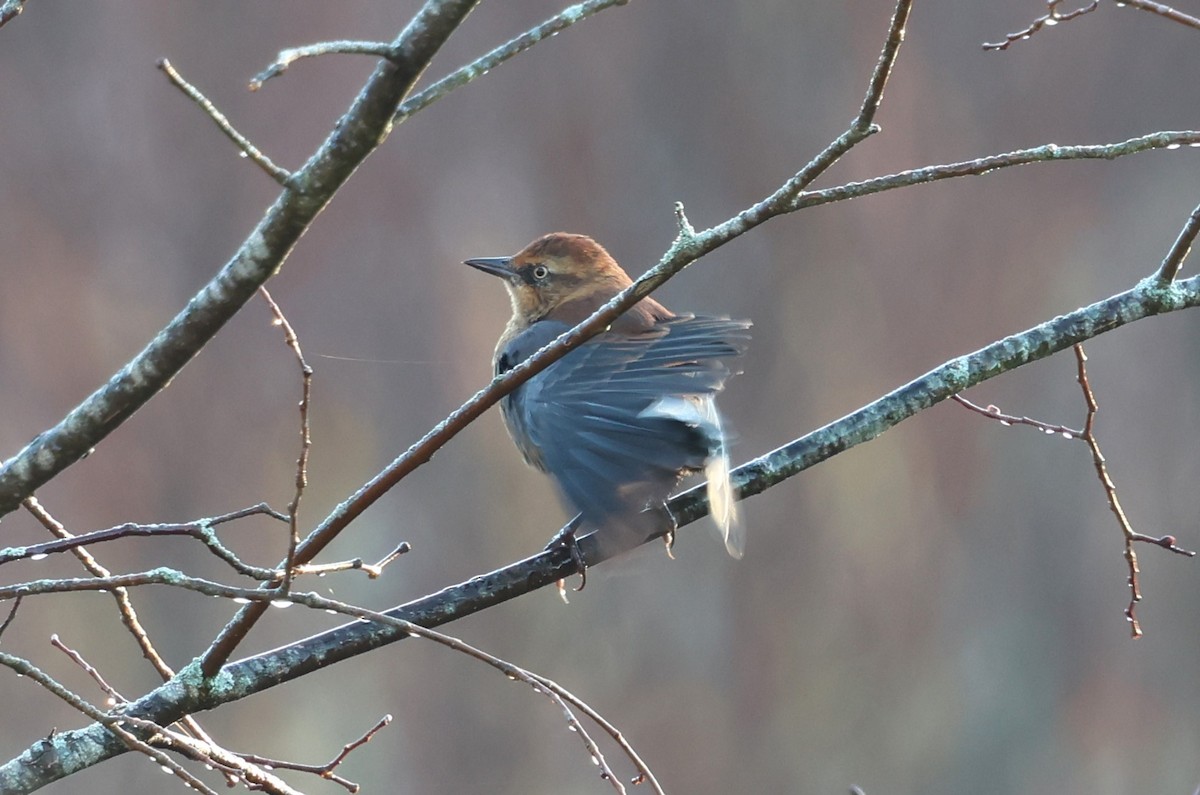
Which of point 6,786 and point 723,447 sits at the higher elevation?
point 723,447

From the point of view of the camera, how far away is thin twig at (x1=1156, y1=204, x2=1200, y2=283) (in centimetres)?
196

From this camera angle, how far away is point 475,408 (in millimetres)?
1585

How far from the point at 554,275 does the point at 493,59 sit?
2.64 metres

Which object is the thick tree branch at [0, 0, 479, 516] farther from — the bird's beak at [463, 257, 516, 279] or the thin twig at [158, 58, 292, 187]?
the bird's beak at [463, 257, 516, 279]

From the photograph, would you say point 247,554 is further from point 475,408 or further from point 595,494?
point 475,408

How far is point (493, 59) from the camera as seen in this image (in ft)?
4.84

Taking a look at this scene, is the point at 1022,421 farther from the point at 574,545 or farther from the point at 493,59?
the point at 493,59

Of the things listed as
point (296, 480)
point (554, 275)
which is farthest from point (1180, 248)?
point (554, 275)

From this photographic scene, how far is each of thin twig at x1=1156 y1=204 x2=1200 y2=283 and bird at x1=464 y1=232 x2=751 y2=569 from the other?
0.86m

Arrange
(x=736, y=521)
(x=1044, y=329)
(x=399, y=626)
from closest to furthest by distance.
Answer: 1. (x=399, y=626)
2. (x=1044, y=329)
3. (x=736, y=521)

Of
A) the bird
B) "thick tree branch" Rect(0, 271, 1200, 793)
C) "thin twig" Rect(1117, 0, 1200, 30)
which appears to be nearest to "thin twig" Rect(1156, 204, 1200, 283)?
"thick tree branch" Rect(0, 271, 1200, 793)

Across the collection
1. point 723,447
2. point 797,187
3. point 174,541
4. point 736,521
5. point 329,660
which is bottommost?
point 329,660

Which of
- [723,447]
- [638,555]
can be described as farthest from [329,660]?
[723,447]

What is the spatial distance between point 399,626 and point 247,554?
6.29 m
